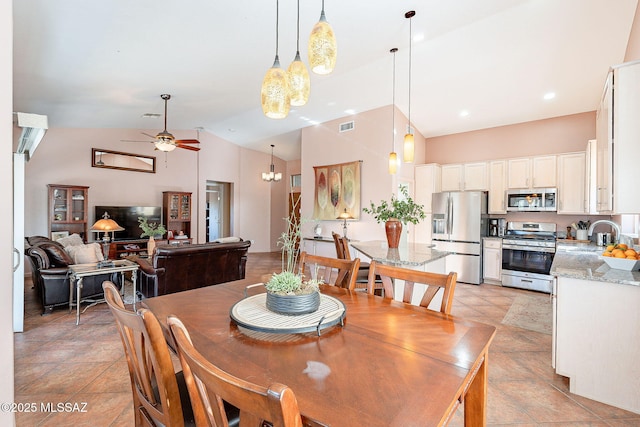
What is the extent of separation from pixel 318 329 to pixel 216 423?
0.51 metres

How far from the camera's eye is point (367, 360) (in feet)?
3.24

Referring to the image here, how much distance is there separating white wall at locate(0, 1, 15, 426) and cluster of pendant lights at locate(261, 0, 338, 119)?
2.87 ft

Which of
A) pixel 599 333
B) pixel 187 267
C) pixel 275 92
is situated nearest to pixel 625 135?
pixel 599 333

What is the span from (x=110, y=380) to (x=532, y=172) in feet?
21.3

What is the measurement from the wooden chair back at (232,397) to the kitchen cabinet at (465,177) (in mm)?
6172

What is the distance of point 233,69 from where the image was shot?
3.97m

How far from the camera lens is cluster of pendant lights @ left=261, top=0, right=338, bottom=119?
1.40m

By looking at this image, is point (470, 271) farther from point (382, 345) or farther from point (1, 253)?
point (1, 253)

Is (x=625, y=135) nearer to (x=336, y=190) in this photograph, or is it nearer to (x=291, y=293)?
(x=291, y=293)

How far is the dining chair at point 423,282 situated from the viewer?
4.95 ft

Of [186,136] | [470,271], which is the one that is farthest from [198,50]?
[470,271]

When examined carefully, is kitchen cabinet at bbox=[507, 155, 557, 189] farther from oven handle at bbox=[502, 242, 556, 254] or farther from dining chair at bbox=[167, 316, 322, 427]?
dining chair at bbox=[167, 316, 322, 427]

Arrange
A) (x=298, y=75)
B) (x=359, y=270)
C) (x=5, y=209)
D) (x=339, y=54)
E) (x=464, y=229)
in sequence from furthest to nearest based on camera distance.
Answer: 1. (x=464, y=229)
2. (x=339, y=54)
3. (x=359, y=270)
4. (x=298, y=75)
5. (x=5, y=209)

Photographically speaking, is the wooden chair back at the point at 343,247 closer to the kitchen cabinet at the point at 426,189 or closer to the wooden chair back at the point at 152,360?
the wooden chair back at the point at 152,360
